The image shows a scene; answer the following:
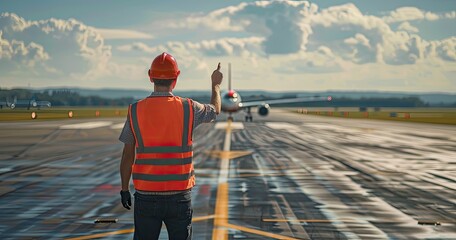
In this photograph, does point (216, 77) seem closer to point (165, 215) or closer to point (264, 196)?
point (165, 215)

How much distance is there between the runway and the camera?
10375mm

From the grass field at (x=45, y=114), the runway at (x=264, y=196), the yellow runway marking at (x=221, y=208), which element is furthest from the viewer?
the grass field at (x=45, y=114)

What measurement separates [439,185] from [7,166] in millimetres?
13783

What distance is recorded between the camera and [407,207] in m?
12.9

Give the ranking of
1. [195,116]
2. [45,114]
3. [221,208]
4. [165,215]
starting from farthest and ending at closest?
[45,114] → [221,208] → [195,116] → [165,215]

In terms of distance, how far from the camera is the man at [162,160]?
5371mm

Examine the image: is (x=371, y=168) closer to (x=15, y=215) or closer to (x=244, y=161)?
(x=244, y=161)

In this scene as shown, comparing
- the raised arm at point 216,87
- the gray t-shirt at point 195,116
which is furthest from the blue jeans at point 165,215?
the raised arm at point 216,87

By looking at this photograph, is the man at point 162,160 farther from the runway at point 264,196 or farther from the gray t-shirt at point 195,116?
the runway at point 264,196

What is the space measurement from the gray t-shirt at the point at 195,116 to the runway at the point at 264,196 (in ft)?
14.4

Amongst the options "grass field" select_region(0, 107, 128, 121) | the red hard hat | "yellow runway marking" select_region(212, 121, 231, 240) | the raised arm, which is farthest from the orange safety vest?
"grass field" select_region(0, 107, 128, 121)

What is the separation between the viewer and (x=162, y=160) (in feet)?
17.7

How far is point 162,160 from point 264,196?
356 inches

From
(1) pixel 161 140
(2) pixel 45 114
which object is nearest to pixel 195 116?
(1) pixel 161 140
